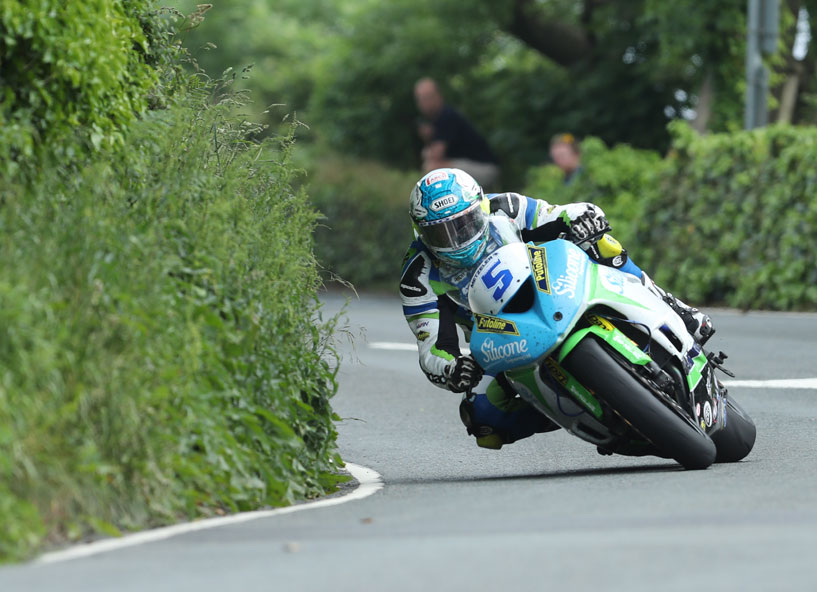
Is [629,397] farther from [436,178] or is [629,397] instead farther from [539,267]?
[436,178]

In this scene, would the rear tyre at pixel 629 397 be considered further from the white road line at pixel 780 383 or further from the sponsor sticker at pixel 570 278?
the white road line at pixel 780 383

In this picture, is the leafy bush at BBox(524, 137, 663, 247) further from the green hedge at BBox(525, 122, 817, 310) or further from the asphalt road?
the asphalt road

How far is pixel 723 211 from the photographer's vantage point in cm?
1922

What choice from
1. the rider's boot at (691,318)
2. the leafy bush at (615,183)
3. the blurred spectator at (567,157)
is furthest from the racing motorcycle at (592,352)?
the blurred spectator at (567,157)

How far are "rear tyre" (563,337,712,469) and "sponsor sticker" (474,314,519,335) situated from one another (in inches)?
11.6

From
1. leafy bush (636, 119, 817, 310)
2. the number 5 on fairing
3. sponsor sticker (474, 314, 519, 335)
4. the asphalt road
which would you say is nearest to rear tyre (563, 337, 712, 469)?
the asphalt road

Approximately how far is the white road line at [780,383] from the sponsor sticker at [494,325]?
15.6ft

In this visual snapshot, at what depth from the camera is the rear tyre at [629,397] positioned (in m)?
7.24

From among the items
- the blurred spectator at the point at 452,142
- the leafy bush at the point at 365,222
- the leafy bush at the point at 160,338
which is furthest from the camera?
the leafy bush at the point at 365,222

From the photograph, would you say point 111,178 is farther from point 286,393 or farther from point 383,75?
point 383,75

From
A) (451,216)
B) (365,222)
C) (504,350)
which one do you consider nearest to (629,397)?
(504,350)

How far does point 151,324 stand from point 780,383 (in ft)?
22.5

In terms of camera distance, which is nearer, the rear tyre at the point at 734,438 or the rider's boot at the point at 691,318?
the rear tyre at the point at 734,438

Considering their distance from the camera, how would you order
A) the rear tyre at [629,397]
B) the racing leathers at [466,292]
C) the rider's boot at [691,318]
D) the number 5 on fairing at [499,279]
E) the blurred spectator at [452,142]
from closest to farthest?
the rear tyre at [629,397] < the number 5 on fairing at [499,279] < the racing leathers at [466,292] < the rider's boot at [691,318] < the blurred spectator at [452,142]
